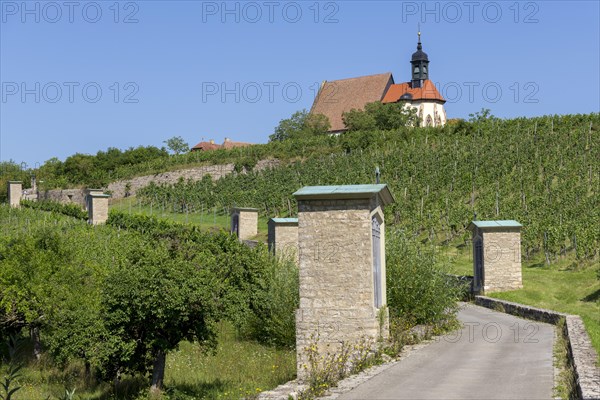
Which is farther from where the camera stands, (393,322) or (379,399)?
(393,322)

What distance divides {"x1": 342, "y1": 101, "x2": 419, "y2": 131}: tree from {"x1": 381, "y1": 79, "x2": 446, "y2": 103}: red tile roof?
42.0ft

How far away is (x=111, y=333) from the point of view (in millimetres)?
14266

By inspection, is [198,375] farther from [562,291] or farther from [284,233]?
[562,291]

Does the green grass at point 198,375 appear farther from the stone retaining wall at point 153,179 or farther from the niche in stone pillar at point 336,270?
the stone retaining wall at point 153,179

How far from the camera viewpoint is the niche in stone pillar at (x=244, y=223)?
3622cm

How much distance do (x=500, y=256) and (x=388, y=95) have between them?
63151 mm

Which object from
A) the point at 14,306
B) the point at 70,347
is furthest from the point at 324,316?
the point at 14,306

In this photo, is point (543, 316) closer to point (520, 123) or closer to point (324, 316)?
point (324, 316)

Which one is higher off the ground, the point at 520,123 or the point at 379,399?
the point at 520,123

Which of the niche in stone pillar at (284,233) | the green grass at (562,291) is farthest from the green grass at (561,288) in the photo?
the niche in stone pillar at (284,233)

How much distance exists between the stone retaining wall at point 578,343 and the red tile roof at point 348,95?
206 ft

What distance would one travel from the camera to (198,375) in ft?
52.0

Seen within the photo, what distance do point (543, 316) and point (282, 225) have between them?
1011 cm

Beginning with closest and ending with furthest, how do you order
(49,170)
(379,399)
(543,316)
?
(379,399)
(543,316)
(49,170)
